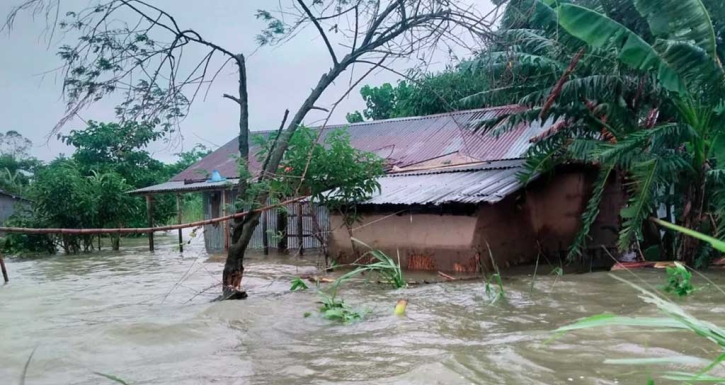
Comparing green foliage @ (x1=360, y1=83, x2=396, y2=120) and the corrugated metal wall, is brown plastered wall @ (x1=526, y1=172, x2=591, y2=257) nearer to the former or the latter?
the corrugated metal wall

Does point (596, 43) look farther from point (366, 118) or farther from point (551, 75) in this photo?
point (366, 118)

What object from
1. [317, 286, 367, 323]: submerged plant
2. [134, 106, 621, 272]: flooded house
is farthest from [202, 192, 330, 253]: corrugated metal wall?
[317, 286, 367, 323]: submerged plant

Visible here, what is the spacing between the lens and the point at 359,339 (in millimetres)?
4676

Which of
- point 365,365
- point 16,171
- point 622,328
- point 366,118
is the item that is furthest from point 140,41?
point 16,171

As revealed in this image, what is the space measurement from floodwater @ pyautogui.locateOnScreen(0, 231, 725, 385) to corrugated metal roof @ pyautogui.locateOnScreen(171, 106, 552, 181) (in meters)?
4.66

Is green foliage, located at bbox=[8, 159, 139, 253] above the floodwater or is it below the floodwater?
above

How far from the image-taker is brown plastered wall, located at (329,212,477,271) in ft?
31.7

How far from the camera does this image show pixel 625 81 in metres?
8.88

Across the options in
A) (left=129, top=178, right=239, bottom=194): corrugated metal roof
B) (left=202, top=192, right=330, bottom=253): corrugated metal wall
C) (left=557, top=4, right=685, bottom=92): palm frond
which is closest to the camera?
(left=557, top=4, right=685, bottom=92): palm frond

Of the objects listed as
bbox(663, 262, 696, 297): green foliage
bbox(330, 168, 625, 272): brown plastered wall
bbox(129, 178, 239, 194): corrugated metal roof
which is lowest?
bbox(663, 262, 696, 297): green foliage

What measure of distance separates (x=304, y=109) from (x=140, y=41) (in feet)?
7.39

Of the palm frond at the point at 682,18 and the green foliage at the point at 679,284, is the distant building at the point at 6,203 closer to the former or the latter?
the palm frond at the point at 682,18

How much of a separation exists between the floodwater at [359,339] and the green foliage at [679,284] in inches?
5.4

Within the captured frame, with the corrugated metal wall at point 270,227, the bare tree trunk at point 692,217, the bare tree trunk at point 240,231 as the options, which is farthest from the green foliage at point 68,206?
the bare tree trunk at point 692,217
